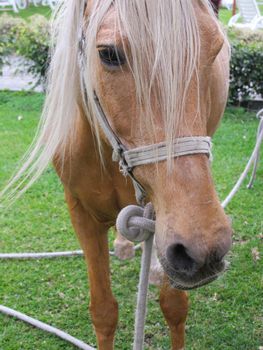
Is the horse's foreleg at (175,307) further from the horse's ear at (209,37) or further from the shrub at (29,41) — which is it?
the shrub at (29,41)

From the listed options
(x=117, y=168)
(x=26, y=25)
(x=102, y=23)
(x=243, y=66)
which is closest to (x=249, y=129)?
(x=243, y=66)

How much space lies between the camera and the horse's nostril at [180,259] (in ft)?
4.18

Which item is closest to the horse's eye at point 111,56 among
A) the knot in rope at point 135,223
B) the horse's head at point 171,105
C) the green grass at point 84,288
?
the horse's head at point 171,105

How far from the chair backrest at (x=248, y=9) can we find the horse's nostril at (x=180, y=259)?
12413mm

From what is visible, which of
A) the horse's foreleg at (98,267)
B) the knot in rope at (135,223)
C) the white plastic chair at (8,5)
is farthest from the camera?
the white plastic chair at (8,5)

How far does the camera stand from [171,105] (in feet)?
4.20

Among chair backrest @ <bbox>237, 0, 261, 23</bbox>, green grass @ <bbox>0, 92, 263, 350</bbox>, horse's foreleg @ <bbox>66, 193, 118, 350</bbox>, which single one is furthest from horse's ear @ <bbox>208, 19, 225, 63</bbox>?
chair backrest @ <bbox>237, 0, 261, 23</bbox>

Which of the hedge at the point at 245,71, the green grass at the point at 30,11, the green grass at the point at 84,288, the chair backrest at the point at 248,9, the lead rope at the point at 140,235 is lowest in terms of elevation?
the green grass at the point at 30,11

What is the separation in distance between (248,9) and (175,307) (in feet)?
39.6

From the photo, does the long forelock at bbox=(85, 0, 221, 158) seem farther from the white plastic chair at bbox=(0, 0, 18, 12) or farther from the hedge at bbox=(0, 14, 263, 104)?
the white plastic chair at bbox=(0, 0, 18, 12)

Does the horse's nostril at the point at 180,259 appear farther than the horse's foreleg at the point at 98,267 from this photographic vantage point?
No

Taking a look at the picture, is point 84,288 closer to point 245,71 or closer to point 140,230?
point 140,230

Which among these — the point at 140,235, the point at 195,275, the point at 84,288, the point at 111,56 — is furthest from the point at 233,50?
the point at 195,275

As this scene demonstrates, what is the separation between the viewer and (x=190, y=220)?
1239 mm
